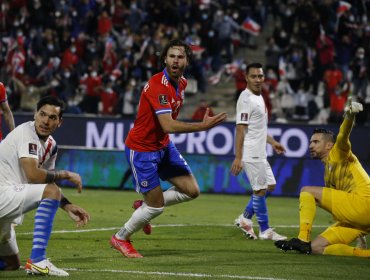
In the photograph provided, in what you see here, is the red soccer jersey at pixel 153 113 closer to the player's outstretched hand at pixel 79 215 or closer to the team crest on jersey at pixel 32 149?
the team crest on jersey at pixel 32 149

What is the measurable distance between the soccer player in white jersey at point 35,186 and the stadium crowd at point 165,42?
Result: 58.1 ft

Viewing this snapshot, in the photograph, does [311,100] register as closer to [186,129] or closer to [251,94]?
[251,94]

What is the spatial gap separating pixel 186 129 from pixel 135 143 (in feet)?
3.62

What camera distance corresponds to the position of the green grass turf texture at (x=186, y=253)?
9.04 metres

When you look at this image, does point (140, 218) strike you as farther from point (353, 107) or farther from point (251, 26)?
point (251, 26)

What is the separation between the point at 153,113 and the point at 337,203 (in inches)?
92.6

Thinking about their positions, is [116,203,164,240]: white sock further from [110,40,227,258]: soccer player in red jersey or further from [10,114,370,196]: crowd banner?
[10,114,370,196]: crowd banner

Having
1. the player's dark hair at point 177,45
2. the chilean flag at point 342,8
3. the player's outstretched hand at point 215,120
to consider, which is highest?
the chilean flag at point 342,8

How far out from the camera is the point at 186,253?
10727 millimetres

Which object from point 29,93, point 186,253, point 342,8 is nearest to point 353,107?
point 186,253

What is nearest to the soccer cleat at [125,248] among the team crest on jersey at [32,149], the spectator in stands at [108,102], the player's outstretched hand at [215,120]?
the player's outstretched hand at [215,120]

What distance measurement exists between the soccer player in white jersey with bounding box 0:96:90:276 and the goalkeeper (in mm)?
3114

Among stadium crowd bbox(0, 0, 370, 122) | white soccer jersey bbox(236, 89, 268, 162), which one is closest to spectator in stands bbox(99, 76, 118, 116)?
stadium crowd bbox(0, 0, 370, 122)

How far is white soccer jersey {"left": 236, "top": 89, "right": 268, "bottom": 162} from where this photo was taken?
41.8ft
